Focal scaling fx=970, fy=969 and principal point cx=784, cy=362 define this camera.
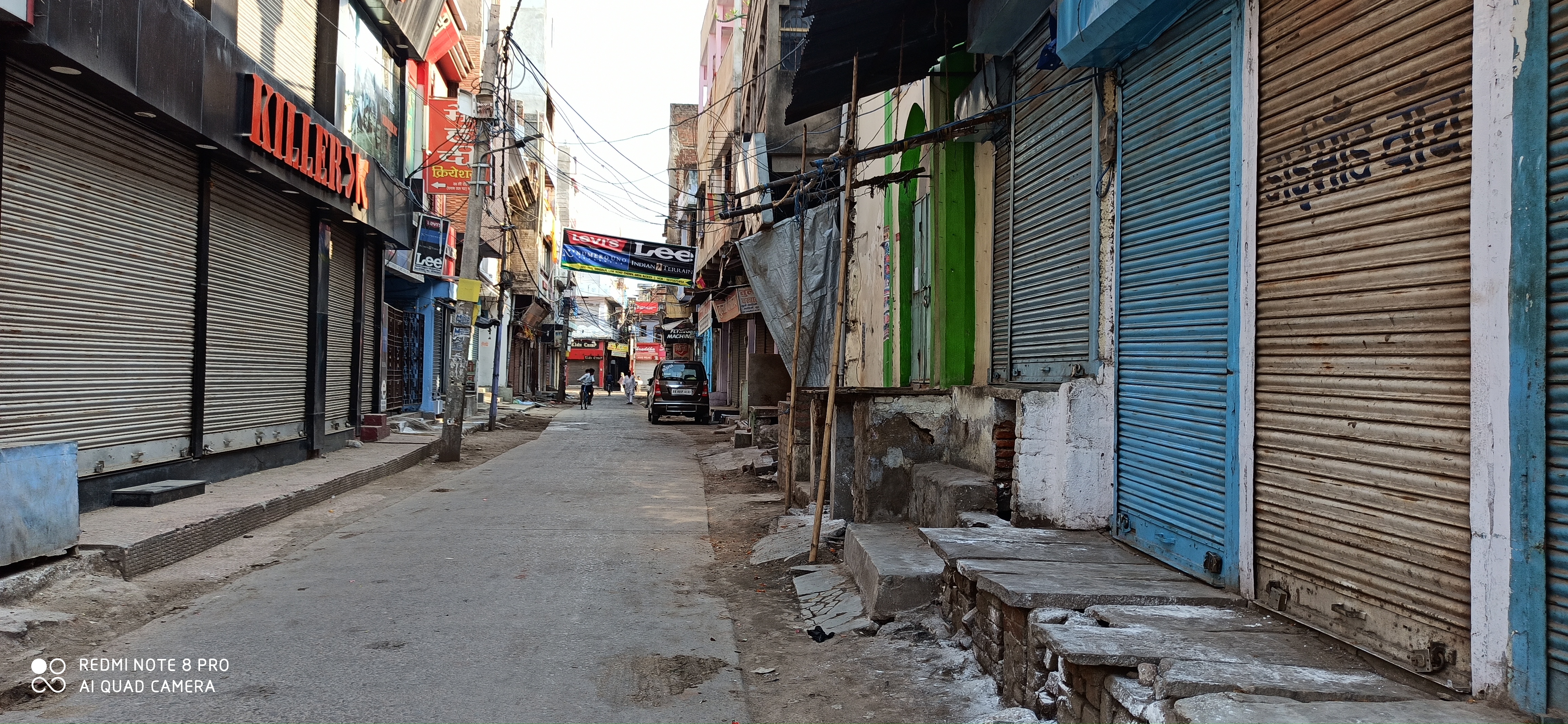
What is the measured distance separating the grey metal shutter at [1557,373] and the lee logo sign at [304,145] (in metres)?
10.6

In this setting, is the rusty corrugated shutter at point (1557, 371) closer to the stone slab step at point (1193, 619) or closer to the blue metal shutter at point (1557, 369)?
the blue metal shutter at point (1557, 369)

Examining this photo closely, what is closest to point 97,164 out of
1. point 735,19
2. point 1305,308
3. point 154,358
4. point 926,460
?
point 154,358

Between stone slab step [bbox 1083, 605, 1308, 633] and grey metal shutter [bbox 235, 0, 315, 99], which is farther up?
grey metal shutter [bbox 235, 0, 315, 99]

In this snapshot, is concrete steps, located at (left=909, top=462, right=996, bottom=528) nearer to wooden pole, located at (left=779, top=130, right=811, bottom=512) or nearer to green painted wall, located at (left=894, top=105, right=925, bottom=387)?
wooden pole, located at (left=779, top=130, right=811, bottom=512)

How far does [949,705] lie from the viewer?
166 inches

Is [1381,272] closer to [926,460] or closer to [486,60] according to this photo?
[926,460]

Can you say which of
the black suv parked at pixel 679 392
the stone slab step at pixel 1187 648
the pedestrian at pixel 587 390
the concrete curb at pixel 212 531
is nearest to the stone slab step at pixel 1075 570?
the stone slab step at pixel 1187 648

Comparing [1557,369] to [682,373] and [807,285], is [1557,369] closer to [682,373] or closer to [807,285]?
[807,285]

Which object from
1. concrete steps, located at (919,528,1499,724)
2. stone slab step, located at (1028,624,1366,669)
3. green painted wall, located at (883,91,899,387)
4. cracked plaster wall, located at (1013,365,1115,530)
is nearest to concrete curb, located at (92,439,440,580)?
concrete steps, located at (919,528,1499,724)

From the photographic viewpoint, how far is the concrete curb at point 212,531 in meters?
6.38

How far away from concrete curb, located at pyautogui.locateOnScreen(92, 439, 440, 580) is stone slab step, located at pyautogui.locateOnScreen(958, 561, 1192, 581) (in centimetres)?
543

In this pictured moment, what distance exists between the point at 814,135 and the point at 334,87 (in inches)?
388

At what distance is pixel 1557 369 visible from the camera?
2643 millimetres

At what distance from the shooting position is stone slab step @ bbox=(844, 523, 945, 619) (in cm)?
538
